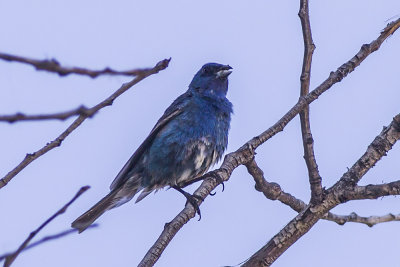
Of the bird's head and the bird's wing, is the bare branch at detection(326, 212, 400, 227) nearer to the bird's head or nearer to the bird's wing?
the bird's wing

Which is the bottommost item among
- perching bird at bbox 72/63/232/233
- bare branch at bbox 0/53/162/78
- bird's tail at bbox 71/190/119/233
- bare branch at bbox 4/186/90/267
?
bare branch at bbox 4/186/90/267

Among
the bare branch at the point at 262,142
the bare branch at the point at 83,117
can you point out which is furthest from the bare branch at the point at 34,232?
the bare branch at the point at 262,142

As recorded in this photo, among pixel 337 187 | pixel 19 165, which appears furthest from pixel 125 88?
pixel 337 187

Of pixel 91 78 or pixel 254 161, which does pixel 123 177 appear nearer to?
pixel 254 161

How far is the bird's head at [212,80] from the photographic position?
840cm

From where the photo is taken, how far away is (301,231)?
4105mm

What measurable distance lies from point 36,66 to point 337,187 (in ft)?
10.4

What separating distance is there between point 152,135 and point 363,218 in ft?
11.9

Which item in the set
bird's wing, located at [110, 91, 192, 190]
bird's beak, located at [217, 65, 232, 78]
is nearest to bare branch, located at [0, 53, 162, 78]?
bird's wing, located at [110, 91, 192, 190]

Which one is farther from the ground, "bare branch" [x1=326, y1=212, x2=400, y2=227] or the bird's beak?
the bird's beak

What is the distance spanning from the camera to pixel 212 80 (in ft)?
28.2

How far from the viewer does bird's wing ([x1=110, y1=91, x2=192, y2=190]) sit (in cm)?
779

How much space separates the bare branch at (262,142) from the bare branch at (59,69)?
224 cm

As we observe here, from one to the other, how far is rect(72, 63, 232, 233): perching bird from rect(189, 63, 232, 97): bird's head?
25cm
